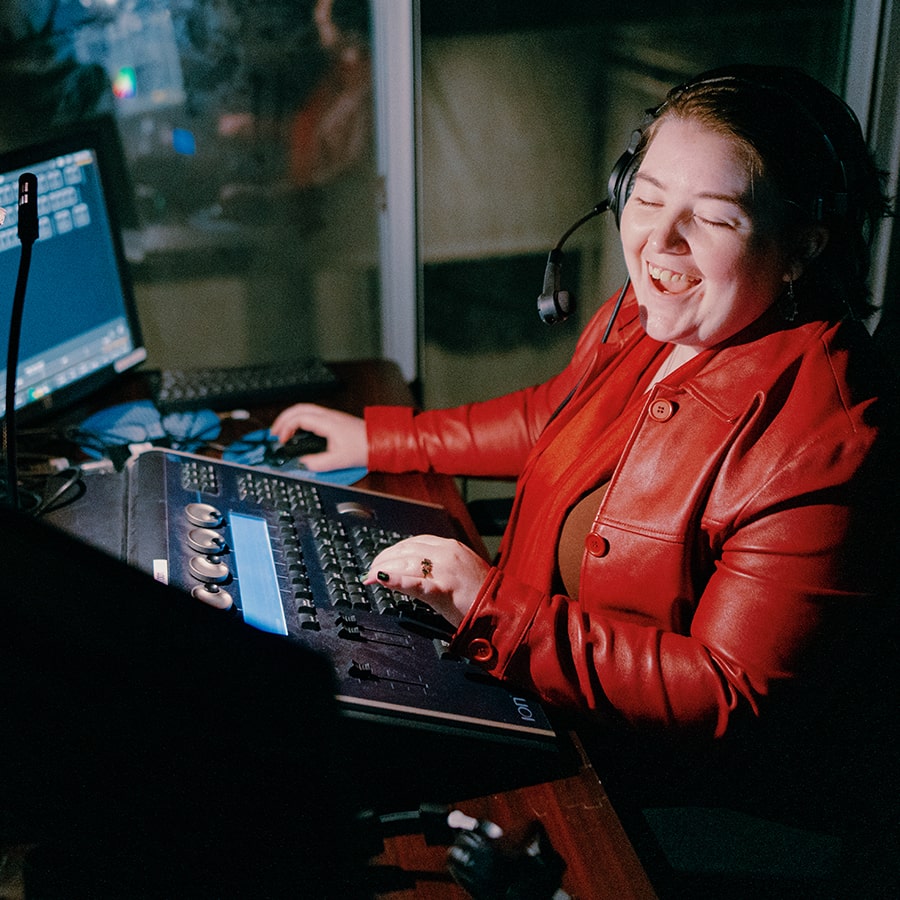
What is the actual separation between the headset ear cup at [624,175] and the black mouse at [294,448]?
62 cm

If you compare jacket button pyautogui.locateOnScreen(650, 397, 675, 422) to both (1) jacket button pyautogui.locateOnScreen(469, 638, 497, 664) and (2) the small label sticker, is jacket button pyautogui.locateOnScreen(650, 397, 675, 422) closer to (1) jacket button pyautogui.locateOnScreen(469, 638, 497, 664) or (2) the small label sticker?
(1) jacket button pyautogui.locateOnScreen(469, 638, 497, 664)

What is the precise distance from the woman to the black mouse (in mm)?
496

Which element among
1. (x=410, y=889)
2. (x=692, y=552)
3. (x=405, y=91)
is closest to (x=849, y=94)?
(x=405, y=91)

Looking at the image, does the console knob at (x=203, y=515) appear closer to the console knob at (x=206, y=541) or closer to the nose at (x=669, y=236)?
the console knob at (x=206, y=541)

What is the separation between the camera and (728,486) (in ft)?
2.91

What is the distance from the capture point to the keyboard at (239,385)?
1559 millimetres

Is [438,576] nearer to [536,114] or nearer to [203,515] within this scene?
[203,515]

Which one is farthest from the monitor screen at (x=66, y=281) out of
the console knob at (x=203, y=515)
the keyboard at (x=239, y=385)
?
the console knob at (x=203, y=515)

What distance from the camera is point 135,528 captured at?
3.15 ft

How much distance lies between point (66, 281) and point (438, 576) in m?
0.84

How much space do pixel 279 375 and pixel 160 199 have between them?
508 millimetres

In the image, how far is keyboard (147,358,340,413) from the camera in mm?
1559

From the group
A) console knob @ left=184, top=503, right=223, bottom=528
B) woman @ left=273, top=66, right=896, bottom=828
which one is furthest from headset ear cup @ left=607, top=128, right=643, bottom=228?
console knob @ left=184, top=503, right=223, bottom=528

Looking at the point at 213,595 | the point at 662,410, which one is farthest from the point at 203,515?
the point at 662,410
